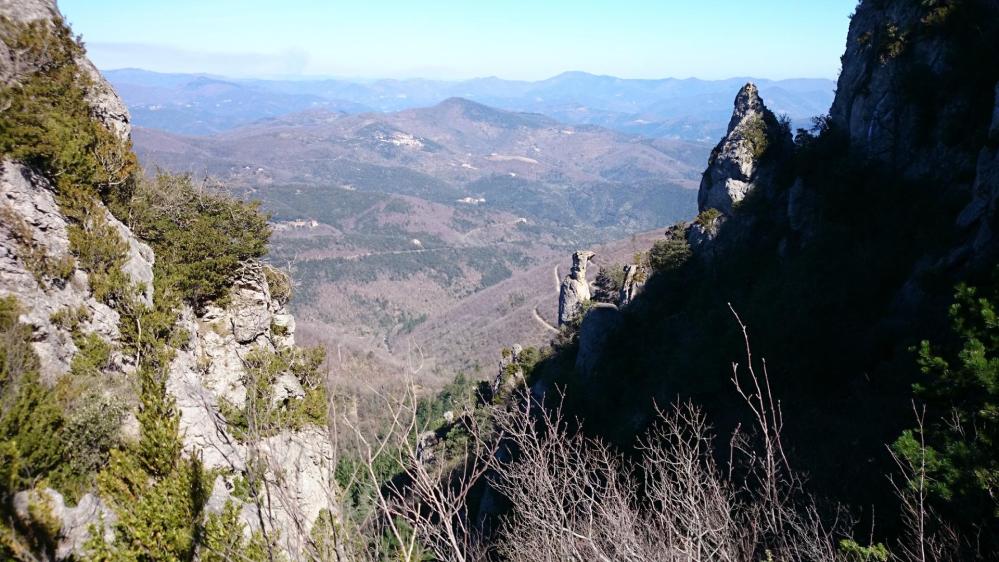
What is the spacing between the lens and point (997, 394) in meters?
6.97

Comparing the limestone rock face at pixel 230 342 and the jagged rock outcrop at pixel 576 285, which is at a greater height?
the limestone rock face at pixel 230 342

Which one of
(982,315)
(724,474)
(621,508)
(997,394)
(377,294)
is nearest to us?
(997,394)

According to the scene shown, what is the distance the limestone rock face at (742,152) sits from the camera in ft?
90.3

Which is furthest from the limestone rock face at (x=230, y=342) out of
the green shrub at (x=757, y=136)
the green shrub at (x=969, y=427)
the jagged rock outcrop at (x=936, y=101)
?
the green shrub at (x=757, y=136)

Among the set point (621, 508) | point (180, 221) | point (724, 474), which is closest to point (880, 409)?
point (724, 474)

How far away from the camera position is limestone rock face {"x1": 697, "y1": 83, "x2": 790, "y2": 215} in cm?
2753

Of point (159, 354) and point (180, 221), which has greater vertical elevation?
point (180, 221)

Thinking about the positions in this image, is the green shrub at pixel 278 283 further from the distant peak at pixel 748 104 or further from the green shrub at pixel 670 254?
the distant peak at pixel 748 104

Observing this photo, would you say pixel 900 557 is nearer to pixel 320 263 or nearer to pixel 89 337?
pixel 89 337

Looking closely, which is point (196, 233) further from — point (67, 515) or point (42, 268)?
point (67, 515)

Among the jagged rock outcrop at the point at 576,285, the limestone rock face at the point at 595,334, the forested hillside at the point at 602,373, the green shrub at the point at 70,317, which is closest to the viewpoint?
the forested hillside at the point at 602,373

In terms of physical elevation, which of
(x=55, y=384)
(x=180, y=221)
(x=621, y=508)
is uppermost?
(x=180, y=221)

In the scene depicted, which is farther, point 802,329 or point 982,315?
point 802,329

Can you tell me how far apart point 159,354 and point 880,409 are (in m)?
16.7
